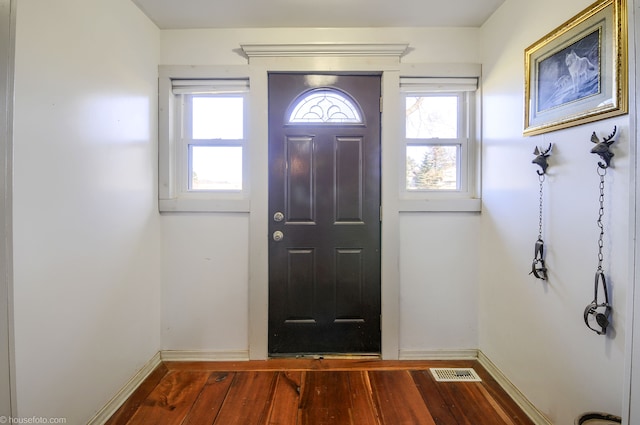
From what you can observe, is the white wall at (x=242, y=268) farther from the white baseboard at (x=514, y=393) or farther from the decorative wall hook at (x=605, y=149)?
the decorative wall hook at (x=605, y=149)

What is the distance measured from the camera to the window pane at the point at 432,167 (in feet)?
6.74

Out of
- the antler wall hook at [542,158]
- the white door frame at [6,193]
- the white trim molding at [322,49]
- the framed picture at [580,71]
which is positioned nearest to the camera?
the white door frame at [6,193]

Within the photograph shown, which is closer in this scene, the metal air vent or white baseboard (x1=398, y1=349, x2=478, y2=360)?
the metal air vent

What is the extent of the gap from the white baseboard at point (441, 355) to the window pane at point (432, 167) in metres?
1.19

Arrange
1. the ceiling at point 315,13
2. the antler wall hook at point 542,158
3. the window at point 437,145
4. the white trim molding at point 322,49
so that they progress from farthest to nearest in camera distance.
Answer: the window at point 437,145
the white trim molding at point 322,49
the ceiling at point 315,13
the antler wall hook at point 542,158

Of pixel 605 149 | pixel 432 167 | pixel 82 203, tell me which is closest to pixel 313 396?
pixel 82 203

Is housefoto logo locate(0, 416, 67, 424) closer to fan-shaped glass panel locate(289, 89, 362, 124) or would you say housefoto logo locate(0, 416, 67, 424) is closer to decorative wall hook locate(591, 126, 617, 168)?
fan-shaped glass panel locate(289, 89, 362, 124)

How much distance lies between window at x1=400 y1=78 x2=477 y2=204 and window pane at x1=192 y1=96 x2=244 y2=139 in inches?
48.5

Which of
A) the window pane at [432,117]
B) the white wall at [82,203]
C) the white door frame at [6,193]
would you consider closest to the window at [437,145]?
the window pane at [432,117]

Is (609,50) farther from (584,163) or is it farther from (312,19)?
(312,19)

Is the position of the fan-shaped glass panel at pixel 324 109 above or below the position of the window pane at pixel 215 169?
above

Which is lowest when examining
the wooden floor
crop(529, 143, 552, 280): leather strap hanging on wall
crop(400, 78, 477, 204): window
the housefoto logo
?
the wooden floor

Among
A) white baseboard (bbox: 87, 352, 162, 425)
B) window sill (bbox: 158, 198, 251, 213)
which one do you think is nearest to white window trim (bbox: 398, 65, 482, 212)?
window sill (bbox: 158, 198, 251, 213)

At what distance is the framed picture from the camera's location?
3.47 feet
